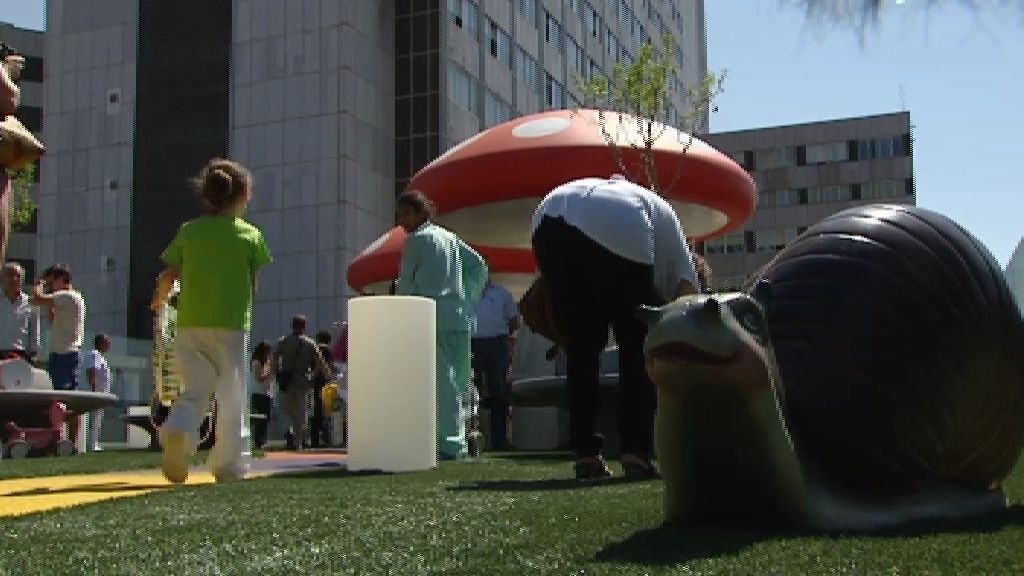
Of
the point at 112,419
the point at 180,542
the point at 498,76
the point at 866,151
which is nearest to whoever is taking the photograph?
the point at 180,542

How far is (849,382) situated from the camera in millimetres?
3283

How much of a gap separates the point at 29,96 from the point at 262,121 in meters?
24.6

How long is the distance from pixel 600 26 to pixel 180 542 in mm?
52527

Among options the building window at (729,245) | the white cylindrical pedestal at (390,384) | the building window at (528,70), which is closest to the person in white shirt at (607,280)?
the white cylindrical pedestal at (390,384)

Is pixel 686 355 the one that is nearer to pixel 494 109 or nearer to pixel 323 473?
pixel 323 473

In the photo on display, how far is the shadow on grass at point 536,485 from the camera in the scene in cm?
474

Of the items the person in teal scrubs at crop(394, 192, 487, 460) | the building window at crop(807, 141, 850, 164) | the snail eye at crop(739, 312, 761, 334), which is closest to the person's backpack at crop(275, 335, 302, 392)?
the person in teal scrubs at crop(394, 192, 487, 460)

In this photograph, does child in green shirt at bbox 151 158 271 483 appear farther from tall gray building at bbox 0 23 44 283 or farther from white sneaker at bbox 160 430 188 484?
tall gray building at bbox 0 23 44 283

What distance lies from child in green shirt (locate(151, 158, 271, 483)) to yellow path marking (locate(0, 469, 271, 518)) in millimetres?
234

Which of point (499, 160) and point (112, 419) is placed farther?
point (112, 419)

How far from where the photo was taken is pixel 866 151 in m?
75.8

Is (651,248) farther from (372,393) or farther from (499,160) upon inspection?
(499,160)

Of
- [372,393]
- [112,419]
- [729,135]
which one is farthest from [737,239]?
[372,393]

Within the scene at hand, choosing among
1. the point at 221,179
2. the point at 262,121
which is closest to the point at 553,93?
the point at 262,121
